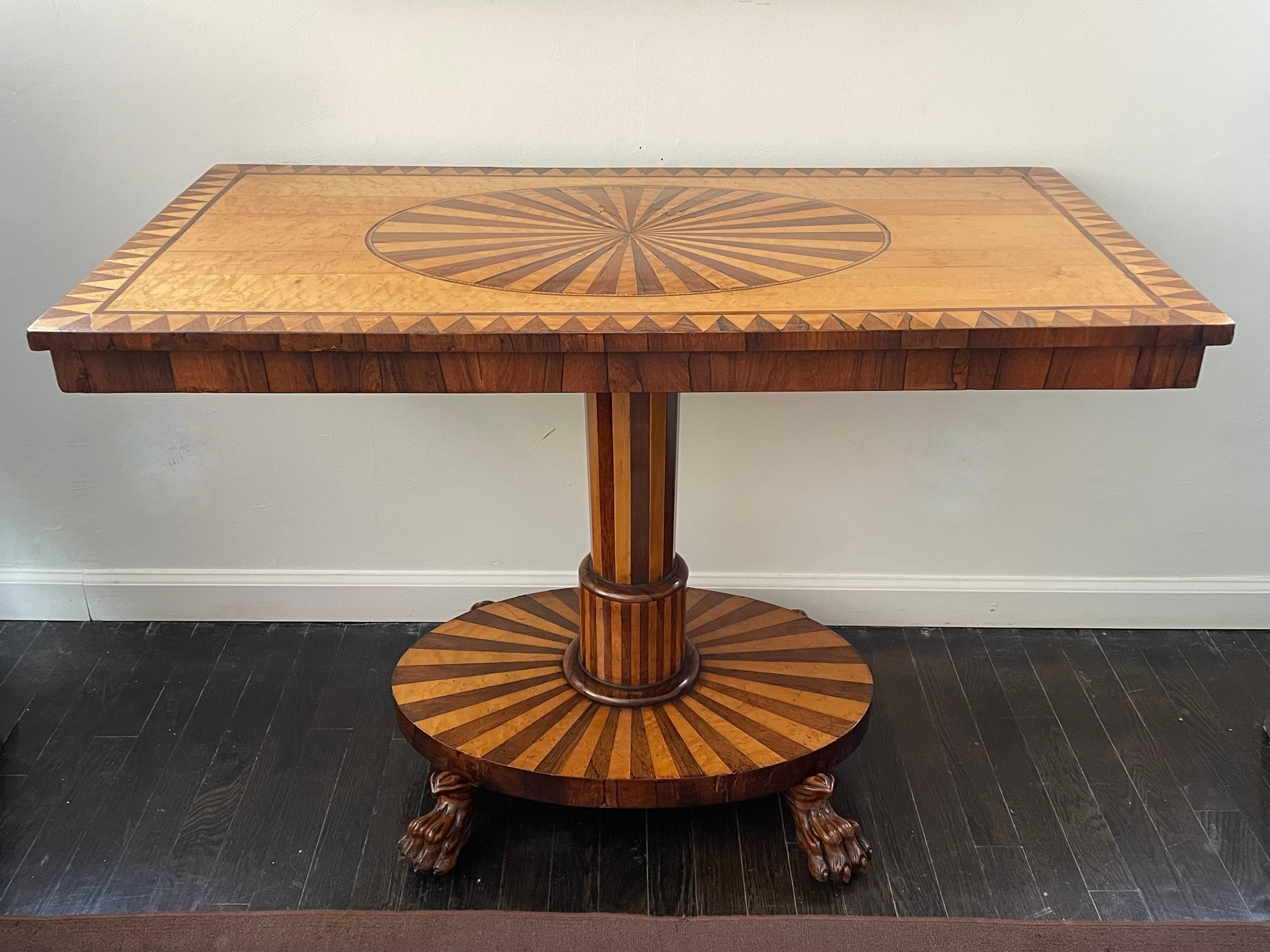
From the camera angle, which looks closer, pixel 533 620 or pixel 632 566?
pixel 632 566

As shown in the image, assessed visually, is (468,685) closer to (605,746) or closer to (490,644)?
(490,644)

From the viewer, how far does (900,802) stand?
1936 mm

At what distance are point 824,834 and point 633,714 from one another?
0.36 m

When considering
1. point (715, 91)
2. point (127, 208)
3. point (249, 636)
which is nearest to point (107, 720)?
point (249, 636)

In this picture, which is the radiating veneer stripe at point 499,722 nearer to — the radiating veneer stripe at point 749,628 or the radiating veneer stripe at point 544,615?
the radiating veneer stripe at point 544,615

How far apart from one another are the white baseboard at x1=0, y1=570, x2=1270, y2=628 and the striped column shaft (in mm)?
501

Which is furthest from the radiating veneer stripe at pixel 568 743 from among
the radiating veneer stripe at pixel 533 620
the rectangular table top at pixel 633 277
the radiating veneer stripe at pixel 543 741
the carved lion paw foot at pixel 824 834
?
the rectangular table top at pixel 633 277

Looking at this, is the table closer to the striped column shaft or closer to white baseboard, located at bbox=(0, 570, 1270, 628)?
the striped column shaft

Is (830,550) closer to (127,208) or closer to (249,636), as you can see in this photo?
(249,636)

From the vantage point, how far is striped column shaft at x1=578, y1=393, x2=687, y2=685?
1.71 m

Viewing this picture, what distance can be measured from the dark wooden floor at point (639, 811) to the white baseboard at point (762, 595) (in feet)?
0.13

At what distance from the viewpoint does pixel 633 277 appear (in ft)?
4.61

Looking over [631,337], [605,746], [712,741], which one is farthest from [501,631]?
[631,337]

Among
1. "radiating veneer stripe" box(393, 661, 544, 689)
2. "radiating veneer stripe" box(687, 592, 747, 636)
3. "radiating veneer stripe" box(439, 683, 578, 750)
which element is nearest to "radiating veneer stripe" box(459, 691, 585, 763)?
"radiating veneer stripe" box(439, 683, 578, 750)
